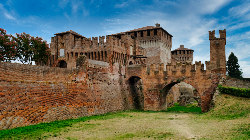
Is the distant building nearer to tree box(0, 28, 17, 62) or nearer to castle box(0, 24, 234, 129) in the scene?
castle box(0, 24, 234, 129)

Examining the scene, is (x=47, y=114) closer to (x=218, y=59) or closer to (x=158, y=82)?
(x=158, y=82)

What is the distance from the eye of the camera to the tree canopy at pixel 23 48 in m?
21.4

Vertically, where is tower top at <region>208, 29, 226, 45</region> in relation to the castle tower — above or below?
above

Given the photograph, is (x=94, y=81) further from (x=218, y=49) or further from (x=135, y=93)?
(x=218, y=49)

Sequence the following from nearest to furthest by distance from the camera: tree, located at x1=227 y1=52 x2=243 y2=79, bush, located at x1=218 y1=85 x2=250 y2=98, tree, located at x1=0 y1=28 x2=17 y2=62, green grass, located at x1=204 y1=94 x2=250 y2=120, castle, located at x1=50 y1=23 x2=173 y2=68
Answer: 1. green grass, located at x1=204 y1=94 x2=250 y2=120
2. bush, located at x1=218 y1=85 x2=250 y2=98
3. tree, located at x1=0 y1=28 x2=17 y2=62
4. castle, located at x1=50 y1=23 x2=173 y2=68
5. tree, located at x1=227 y1=52 x2=243 y2=79

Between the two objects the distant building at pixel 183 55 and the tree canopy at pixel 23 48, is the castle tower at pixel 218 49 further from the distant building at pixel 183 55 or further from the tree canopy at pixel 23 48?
the distant building at pixel 183 55

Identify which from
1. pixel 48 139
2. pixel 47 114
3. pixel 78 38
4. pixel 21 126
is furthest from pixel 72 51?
pixel 48 139

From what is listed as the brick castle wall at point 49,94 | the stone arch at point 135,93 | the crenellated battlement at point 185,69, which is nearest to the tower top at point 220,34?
the crenellated battlement at point 185,69

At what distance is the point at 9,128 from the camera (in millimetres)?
11023

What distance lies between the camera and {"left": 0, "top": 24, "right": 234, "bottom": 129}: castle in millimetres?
12164

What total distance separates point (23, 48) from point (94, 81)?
429 inches

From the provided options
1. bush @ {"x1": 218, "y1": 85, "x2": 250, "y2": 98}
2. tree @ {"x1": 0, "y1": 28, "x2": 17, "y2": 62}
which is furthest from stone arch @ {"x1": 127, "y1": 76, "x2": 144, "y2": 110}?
tree @ {"x1": 0, "y1": 28, "x2": 17, "y2": 62}

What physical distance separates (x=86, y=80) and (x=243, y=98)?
13651 mm

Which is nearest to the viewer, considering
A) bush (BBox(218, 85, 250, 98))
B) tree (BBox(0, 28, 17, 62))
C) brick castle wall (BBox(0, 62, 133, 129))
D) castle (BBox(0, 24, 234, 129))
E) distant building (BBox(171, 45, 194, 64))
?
brick castle wall (BBox(0, 62, 133, 129))
